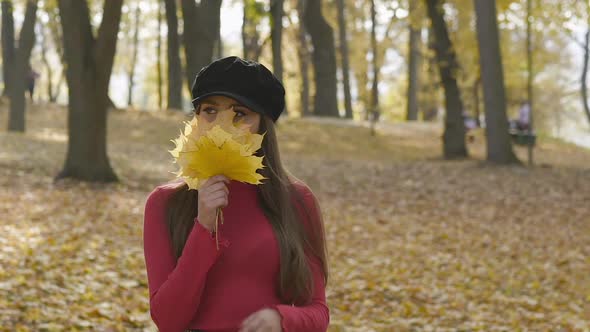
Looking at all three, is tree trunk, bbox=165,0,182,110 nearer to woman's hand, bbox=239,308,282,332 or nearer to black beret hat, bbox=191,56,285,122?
black beret hat, bbox=191,56,285,122

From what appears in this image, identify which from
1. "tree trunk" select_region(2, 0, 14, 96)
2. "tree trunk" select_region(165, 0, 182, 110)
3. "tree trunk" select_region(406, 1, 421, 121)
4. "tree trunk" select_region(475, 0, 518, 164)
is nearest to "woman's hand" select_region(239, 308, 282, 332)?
"tree trunk" select_region(475, 0, 518, 164)

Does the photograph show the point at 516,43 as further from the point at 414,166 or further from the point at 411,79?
the point at 414,166

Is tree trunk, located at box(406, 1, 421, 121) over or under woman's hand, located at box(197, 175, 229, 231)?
over

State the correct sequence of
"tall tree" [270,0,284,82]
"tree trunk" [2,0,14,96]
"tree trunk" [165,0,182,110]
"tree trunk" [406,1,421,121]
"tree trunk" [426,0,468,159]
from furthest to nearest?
"tree trunk" [406,1,421,121] < "tree trunk" [165,0,182,110] < "tree trunk" [2,0,14,96] < "tree trunk" [426,0,468,159] < "tall tree" [270,0,284,82]

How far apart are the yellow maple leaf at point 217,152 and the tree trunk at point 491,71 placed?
47.7ft

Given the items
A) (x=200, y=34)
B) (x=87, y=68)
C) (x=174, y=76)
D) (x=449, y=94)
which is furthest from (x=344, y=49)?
(x=200, y=34)

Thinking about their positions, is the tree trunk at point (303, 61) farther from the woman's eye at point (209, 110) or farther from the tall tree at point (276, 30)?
the woman's eye at point (209, 110)

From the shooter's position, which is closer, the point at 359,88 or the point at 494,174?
the point at 494,174

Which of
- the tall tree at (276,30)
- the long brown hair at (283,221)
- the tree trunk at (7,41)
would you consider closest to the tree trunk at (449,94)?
the tall tree at (276,30)

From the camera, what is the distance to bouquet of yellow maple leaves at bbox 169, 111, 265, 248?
218 cm

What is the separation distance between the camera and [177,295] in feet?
7.57

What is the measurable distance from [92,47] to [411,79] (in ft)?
81.2

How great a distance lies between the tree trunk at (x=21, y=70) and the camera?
2020 centimetres

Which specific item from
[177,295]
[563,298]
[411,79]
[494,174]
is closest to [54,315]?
[177,295]
